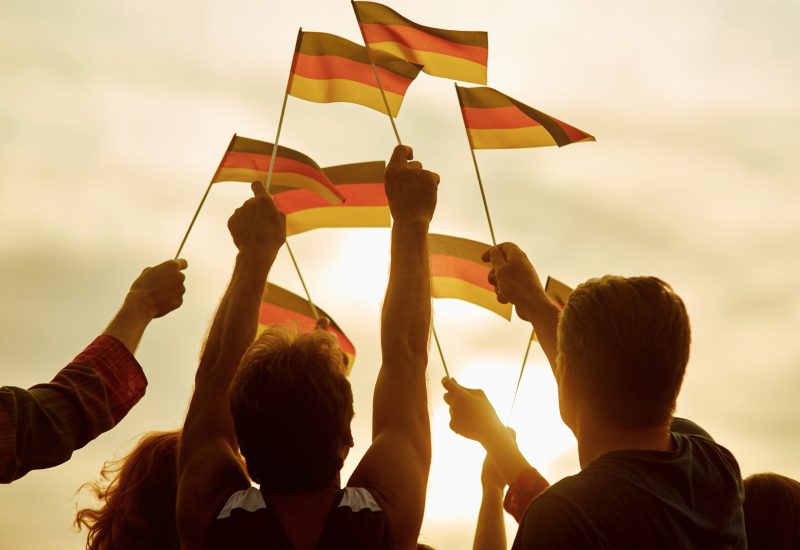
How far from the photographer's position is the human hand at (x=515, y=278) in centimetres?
411

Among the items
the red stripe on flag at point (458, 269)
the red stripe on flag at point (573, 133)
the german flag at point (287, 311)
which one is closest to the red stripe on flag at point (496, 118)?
the red stripe on flag at point (573, 133)

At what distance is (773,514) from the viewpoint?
11.5 feet

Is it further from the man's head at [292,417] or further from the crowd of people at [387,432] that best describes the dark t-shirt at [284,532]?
the man's head at [292,417]

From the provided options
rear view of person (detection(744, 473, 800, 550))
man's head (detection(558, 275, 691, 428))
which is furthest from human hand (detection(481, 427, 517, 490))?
man's head (detection(558, 275, 691, 428))

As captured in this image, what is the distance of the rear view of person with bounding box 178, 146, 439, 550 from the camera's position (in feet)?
8.13

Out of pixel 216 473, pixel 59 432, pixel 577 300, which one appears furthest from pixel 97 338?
pixel 577 300

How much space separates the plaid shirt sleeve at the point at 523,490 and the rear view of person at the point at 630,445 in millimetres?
665

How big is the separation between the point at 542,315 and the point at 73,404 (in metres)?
1.97

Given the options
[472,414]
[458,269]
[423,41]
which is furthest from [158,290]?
[423,41]

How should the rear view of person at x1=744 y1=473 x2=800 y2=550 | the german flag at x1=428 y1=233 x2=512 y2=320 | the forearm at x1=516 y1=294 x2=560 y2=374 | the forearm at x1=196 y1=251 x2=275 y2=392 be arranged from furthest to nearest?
the german flag at x1=428 y1=233 x2=512 y2=320 < the forearm at x1=516 y1=294 x2=560 y2=374 < the rear view of person at x1=744 y1=473 x2=800 y2=550 < the forearm at x1=196 y1=251 x2=275 y2=392

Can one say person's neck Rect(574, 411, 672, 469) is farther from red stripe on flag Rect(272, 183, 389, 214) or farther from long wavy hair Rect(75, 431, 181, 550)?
red stripe on flag Rect(272, 183, 389, 214)

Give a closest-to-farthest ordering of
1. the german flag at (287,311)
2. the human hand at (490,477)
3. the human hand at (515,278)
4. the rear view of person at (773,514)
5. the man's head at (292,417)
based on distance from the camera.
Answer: the man's head at (292,417) → the rear view of person at (773,514) → the human hand at (515,278) → the human hand at (490,477) → the german flag at (287,311)

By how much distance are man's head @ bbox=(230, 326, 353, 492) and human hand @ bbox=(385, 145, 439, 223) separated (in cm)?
96

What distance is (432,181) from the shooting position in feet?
12.1
